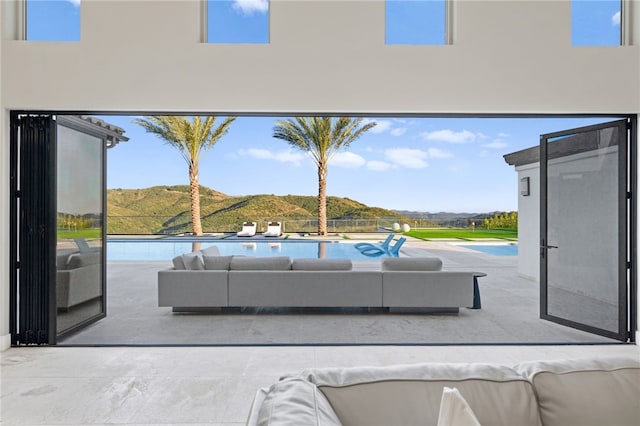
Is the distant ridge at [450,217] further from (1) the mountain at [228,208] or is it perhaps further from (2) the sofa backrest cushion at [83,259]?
(2) the sofa backrest cushion at [83,259]

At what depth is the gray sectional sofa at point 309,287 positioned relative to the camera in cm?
554

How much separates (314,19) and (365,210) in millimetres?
16292

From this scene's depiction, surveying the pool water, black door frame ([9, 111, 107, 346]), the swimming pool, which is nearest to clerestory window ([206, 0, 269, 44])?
black door frame ([9, 111, 107, 346])

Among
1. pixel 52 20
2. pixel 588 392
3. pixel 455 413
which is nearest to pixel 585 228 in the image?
pixel 588 392

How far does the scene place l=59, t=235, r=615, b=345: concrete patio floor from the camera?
464 centimetres

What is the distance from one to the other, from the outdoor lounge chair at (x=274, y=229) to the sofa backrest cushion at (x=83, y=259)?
34.9 ft

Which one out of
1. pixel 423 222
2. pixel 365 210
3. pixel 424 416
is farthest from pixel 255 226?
pixel 424 416

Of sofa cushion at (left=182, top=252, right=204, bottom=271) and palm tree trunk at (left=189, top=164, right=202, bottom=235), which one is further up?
palm tree trunk at (left=189, top=164, right=202, bottom=235)

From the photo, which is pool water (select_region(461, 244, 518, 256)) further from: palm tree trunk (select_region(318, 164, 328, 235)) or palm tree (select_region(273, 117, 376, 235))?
palm tree (select_region(273, 117, 376, 235))

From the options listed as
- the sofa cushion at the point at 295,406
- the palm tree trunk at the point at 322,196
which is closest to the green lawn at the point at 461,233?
the palm tree trunk at the point at 322,196

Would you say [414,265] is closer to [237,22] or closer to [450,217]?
[237,22]

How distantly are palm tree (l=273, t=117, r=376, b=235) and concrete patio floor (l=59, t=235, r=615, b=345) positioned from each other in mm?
9563

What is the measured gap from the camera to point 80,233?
490 centimetres

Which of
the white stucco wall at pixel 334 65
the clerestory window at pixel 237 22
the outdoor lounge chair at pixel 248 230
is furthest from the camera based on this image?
the outdoor lounge chair at pixel 248 230
